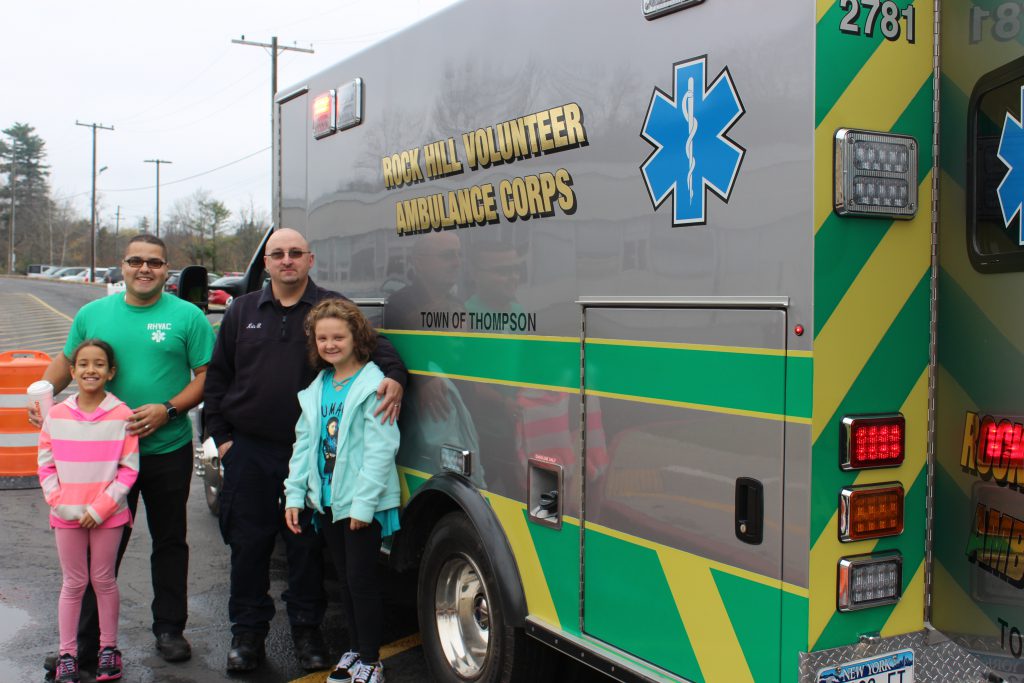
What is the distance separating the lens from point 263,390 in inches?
174

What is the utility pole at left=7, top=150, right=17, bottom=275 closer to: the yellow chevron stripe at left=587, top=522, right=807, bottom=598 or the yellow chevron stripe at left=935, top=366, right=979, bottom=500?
the yellow chevron stripe at left=587, top=522, right=807, bottom=598

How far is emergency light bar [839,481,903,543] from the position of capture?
2471mm

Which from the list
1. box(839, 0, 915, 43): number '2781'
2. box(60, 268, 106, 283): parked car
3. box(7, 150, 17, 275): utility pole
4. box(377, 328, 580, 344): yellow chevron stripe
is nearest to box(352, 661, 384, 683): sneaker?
box(377, 328, 580, 344): yellow chevron stripe

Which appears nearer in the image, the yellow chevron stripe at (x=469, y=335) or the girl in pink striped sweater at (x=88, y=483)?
the yellow chevron stripe at (x=469, y=335)

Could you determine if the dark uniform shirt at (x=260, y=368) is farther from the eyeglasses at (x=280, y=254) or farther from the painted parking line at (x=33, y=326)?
the painted parking line at (x=33, y=326)

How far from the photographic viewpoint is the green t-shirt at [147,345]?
4457 mm

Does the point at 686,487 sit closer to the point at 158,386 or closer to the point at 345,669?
the point at 345,669

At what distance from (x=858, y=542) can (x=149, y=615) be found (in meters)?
4.18

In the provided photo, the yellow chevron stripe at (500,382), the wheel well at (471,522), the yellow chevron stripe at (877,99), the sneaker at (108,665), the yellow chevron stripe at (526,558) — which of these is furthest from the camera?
the sneaker at (108,665)

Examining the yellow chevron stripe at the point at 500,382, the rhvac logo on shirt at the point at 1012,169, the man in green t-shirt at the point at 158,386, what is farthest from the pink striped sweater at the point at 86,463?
the rhvac logo on shirt at the point at 1012,169

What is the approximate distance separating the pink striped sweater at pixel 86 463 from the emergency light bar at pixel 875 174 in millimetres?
3297

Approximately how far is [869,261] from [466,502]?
1.94 metres

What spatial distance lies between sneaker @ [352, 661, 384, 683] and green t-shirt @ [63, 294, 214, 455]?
4.54 ft

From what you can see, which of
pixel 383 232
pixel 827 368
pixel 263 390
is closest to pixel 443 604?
pixel 263 390
